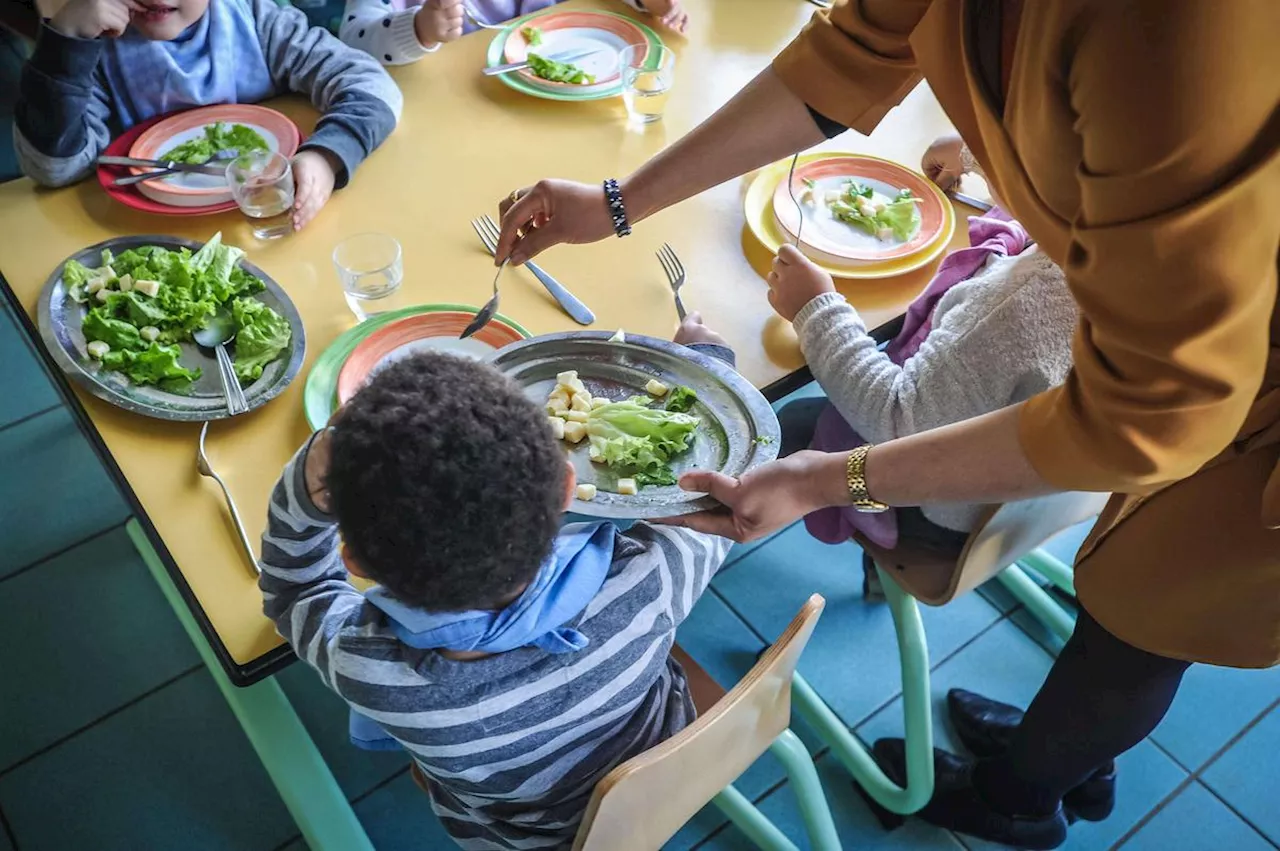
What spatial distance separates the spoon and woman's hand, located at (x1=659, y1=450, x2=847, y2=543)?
582mm

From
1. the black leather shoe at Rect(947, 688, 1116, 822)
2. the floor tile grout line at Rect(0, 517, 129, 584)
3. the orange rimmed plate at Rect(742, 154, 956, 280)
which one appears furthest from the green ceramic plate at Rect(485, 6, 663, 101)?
the black leather shoe at Rect(947, 688, 1116, 822)

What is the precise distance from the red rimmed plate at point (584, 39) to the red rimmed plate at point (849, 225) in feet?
1.46

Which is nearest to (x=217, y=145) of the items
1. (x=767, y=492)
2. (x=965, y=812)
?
(x=767, y=492)

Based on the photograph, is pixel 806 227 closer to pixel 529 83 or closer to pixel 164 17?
pixel 529 83

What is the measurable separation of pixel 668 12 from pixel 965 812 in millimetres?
1647

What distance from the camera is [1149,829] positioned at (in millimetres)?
1861

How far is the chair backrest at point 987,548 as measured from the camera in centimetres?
128

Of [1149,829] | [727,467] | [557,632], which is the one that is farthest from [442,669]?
[1149,829]

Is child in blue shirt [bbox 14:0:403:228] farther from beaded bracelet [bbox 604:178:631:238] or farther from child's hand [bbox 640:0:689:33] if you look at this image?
child's hand [bbox 640:0:689:33]

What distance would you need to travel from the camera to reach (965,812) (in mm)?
1804

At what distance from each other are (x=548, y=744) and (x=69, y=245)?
104cm

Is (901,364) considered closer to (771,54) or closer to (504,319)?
(504,319)

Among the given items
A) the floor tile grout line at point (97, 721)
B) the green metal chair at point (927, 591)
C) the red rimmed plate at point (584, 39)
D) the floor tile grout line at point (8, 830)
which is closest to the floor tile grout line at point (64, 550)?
the floor tile grout line at point (97, 721)

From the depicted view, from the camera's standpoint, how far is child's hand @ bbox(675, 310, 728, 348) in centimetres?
130
